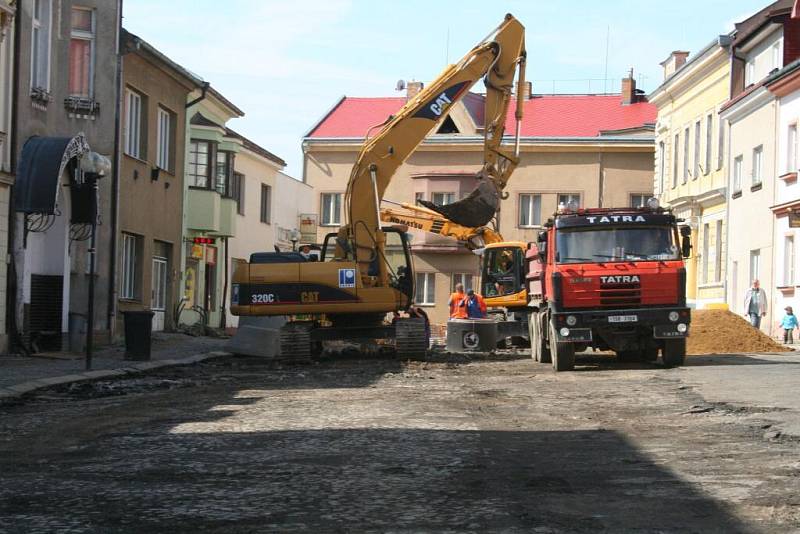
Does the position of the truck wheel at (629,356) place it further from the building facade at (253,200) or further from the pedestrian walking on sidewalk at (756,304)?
the building facade at (253,200)

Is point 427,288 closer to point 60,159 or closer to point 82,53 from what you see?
point 82,53

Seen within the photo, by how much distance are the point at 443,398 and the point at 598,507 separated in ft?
26.6

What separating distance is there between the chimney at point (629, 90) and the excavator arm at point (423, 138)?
3688 centimetres

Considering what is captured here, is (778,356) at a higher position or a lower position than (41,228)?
lower

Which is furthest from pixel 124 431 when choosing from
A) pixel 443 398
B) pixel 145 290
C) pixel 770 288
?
pixel 770 288

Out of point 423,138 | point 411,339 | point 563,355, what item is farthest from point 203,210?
point 563,355

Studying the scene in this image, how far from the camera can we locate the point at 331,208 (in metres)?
62.0

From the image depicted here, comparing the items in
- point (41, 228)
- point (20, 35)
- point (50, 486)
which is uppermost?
point (20, 35)

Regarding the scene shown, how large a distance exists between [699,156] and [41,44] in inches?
1134

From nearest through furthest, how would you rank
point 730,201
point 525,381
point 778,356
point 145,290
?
point 525,381
point 778,356
point 145,290
point 730,201

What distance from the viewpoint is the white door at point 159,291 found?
3484 centimetres

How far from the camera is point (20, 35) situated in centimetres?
2383

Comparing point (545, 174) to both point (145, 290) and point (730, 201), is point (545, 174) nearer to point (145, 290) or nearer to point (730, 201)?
point (730, 201)

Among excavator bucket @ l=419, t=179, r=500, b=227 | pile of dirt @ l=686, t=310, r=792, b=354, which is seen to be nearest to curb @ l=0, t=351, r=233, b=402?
excavator bucket @ l=419, t=179, r=500, b=227
